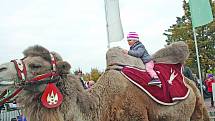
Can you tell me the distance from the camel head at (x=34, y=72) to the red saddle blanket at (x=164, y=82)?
1.06 metres

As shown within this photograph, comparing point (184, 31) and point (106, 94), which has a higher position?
point (184, 31)

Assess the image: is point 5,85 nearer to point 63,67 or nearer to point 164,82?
point 63,67

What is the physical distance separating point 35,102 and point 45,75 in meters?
0.34

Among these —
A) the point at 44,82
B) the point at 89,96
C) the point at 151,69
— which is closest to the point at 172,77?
the point at 151,69

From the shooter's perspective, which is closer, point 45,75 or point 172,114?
point 45,75

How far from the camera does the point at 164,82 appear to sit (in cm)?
526

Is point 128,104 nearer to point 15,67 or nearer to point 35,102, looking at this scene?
point 35,102

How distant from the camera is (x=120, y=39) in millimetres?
10875

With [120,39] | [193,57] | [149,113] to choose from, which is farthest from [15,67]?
[193,57]

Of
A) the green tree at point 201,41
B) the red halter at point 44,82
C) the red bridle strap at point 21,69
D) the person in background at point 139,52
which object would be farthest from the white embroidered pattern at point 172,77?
the green tree at point 201,41

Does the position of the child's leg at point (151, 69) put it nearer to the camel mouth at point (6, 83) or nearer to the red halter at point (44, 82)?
the red halter at point (44, 82)

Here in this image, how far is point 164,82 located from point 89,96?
1.37 meters

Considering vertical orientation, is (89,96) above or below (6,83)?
below

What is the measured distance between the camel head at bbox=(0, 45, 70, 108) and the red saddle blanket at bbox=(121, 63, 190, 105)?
41.7 inches
